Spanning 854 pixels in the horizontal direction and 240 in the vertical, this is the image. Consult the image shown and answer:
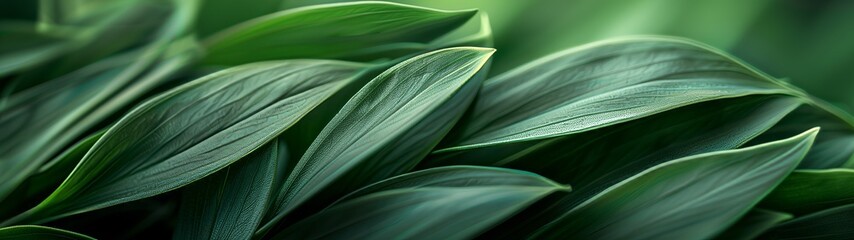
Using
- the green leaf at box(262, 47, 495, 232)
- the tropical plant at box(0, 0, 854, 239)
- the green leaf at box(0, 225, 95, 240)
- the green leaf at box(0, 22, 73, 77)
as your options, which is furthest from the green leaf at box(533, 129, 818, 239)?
the green leaf at box(0, 22, 73, 77)

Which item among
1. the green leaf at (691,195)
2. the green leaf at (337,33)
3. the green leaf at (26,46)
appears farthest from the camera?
the green leaf at (26,46)

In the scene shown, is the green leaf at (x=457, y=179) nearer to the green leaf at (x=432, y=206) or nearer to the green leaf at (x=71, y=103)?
the green leaf at (x=432, y=206)

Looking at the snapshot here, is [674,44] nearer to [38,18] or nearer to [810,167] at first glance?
[810,167]

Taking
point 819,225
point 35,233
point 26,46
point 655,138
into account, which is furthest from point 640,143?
point 26,46

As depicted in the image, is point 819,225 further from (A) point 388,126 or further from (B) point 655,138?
(A) point 388,126

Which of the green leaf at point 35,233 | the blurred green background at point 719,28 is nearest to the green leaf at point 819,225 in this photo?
the blurred green background at point 719,28

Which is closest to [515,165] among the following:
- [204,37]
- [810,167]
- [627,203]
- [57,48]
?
[627,203]
